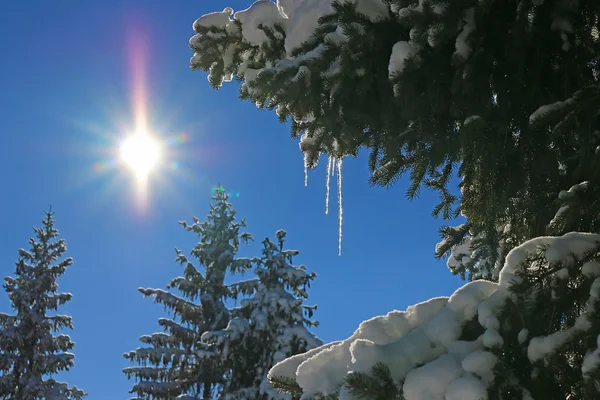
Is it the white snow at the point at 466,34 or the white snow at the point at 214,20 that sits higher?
the white snow at the point at 214,20

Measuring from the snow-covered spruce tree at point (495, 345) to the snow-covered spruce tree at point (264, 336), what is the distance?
13687 mm

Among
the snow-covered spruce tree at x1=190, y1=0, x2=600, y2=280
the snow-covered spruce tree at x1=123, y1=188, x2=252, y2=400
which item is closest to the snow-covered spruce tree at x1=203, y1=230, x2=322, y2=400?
the snow-covered spruce tree at x1=123, y1=188, x2=252, y2=400

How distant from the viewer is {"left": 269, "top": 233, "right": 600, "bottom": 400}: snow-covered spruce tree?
1939 millimetres

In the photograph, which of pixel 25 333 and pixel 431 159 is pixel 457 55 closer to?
pixel 431 159

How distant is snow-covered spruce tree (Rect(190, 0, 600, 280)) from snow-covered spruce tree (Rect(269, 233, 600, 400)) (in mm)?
634

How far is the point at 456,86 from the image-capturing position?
2.95 metres

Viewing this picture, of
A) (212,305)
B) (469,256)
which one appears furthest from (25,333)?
(469,256)

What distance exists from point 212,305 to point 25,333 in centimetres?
747

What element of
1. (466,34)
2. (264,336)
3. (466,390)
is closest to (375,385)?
(466,390)

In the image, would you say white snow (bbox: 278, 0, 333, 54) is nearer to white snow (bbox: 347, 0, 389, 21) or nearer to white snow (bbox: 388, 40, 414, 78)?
white snow (bbox: 347, 0, 389, 21)

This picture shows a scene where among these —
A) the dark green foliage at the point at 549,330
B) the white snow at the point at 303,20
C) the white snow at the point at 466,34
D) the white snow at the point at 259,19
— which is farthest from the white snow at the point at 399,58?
the dark green foliage at the point at 549,330

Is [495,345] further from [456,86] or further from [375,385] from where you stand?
[456,86]

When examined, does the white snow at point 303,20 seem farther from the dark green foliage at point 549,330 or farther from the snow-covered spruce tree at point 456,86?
the dark green foliage at point 549,330

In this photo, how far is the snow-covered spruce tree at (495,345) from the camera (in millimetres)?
1939
